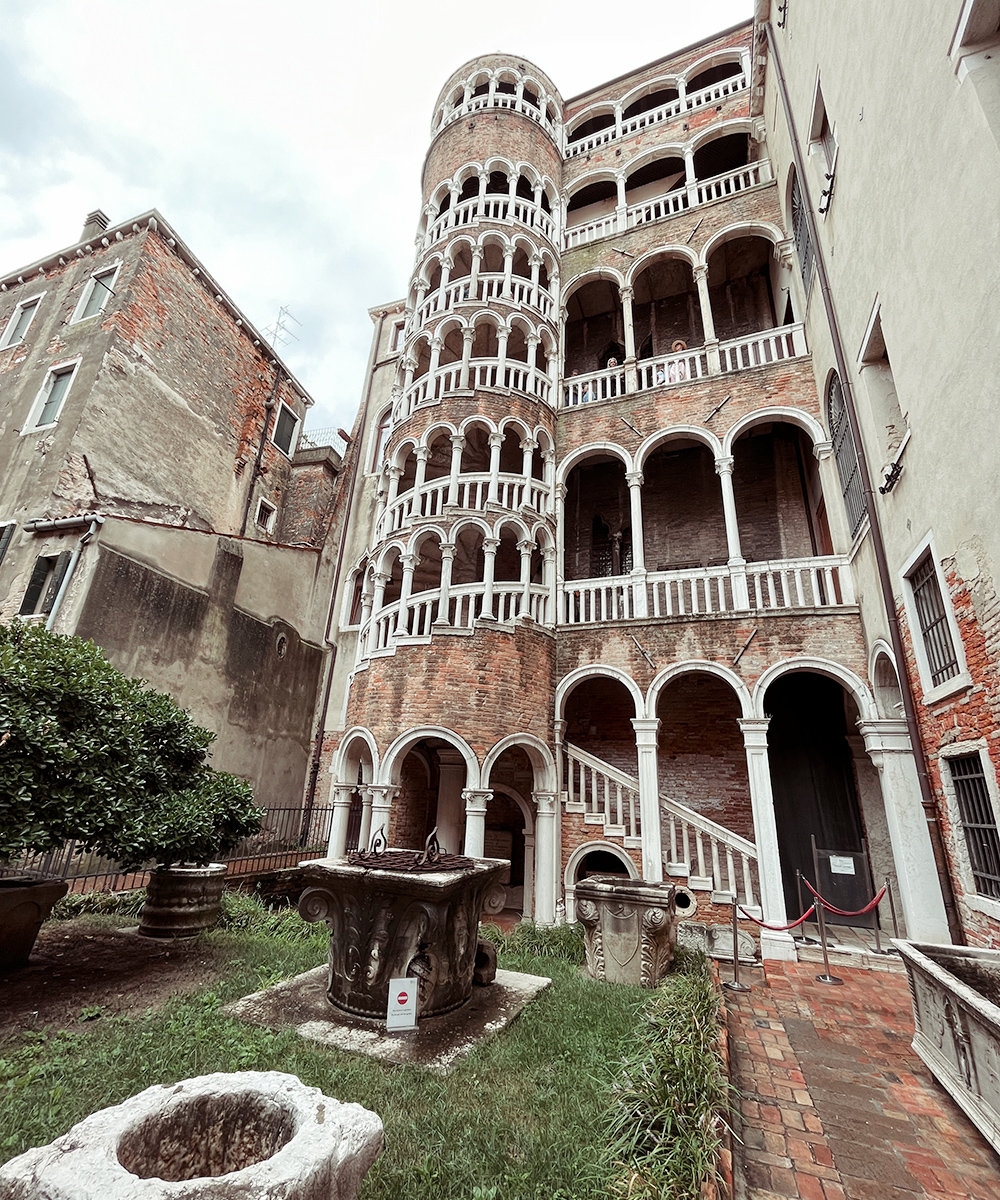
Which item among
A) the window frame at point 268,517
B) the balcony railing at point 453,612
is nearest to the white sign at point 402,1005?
the balcony railing at point 453,612

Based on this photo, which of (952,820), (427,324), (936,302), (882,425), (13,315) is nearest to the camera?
(936,302)

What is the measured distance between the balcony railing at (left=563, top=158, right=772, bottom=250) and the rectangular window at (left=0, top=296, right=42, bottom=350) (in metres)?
16.1

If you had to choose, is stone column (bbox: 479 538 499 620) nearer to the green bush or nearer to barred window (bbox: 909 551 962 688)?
the green bush

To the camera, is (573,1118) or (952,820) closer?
(573,1118)

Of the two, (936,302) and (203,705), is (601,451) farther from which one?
(203,705)

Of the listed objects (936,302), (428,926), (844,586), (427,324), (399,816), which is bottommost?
(428,926)

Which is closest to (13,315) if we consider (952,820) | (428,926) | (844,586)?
(428,926)

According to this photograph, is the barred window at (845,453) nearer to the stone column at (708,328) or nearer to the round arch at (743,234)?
the stone column at (708,328)

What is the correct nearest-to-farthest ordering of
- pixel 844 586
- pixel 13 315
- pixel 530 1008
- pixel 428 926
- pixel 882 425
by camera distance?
pixel 428 926
pixel 530 1008
pixel 882 425
pixel 844 586
pixel 13 315

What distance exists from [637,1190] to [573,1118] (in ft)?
2.62

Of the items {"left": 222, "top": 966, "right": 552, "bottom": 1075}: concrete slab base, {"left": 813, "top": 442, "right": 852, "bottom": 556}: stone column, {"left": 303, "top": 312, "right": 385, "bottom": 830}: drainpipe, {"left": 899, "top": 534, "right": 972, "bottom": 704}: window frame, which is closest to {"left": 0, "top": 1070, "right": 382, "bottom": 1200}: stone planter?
{"left": 222, "top": 966, "right": 552, "bottom": 1075}: concrete slab base

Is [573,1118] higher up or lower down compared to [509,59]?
lower down

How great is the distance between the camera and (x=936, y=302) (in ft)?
20.5

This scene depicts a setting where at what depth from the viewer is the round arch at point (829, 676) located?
365 inches
